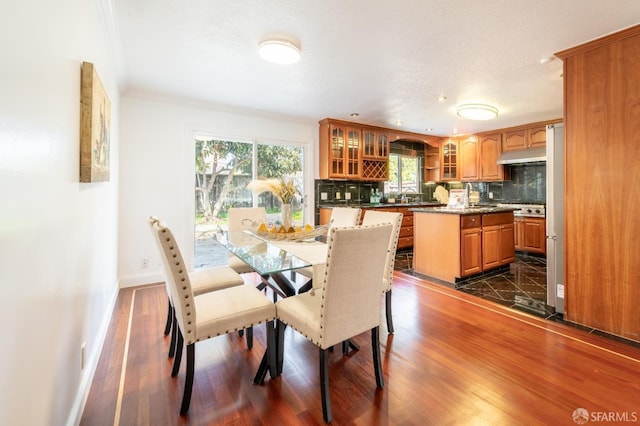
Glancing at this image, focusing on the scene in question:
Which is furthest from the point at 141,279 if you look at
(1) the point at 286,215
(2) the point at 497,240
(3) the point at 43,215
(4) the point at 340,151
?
(2) the point at 497,240

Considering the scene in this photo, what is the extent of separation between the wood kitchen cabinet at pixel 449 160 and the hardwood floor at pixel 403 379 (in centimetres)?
431

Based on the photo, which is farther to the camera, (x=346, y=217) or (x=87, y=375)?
(x=346, y=217)

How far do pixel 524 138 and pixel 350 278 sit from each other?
5.53m

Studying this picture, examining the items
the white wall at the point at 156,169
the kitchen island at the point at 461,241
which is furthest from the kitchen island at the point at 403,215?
the white wall at the point at 156,169

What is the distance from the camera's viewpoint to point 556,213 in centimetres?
272

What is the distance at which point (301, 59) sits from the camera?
269 centimetres

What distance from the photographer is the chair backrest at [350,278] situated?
4.60 ft

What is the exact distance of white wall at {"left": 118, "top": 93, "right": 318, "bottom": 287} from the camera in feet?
11.4

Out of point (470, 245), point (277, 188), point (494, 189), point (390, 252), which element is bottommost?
point (470, 245)

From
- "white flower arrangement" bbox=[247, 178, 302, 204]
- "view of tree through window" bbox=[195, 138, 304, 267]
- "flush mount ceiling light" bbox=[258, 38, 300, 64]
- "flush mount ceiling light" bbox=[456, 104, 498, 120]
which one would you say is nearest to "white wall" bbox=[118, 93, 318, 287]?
"view of tree through window" bbox=[195, 138, 304, 267]

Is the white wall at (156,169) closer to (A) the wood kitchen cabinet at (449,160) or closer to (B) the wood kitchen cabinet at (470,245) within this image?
(B) the wood kitchen cabinet at (470,245)

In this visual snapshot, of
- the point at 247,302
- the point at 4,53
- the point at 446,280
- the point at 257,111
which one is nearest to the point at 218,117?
the point at 257,111

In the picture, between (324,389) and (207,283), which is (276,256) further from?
(324,389)

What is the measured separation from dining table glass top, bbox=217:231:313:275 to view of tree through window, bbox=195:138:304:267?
1635 mm
